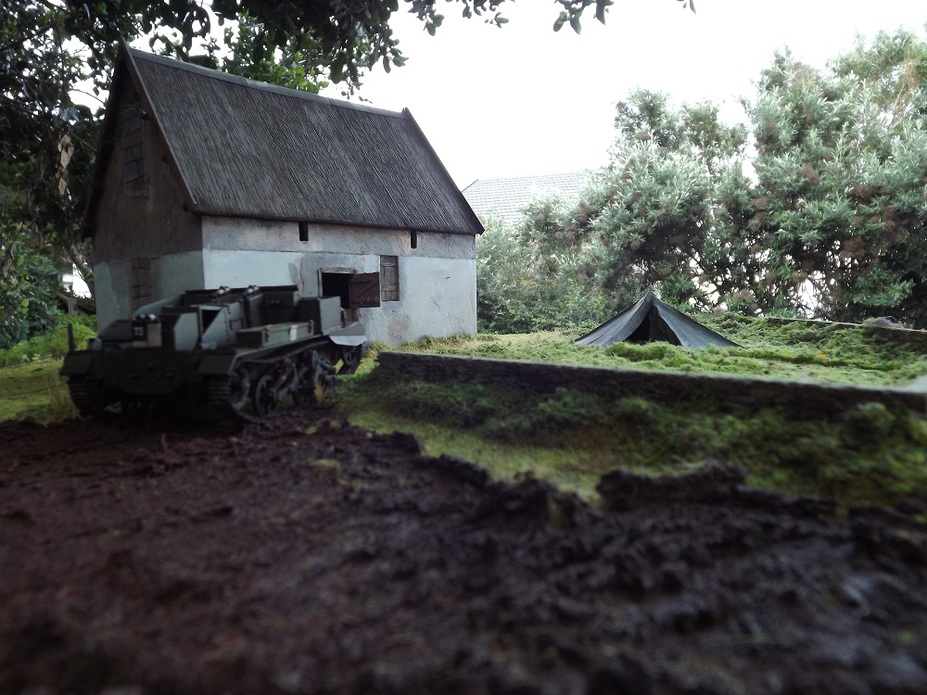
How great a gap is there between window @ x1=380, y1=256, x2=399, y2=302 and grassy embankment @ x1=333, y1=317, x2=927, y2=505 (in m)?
5.21

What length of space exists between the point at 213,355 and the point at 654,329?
7.44 m

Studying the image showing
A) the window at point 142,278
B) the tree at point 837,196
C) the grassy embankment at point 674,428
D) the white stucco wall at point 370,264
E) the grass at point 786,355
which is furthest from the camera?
the tree at point 837,196

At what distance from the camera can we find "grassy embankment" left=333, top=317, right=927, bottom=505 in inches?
195

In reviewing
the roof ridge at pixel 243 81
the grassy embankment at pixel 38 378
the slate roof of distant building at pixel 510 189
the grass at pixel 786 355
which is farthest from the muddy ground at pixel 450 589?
the slate roof of distant building at pixel 510 189

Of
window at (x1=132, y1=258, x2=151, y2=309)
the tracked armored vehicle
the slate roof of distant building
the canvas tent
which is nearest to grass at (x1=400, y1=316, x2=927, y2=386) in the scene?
the canvas tent

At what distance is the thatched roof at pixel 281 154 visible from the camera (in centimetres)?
1136

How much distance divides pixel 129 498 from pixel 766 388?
550cm

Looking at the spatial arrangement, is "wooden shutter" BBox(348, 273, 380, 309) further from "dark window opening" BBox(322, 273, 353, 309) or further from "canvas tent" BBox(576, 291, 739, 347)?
"canvas tent" BBox(576, 291, 739, 347)

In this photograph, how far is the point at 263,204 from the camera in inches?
458

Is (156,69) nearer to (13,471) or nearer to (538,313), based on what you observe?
(13,471)

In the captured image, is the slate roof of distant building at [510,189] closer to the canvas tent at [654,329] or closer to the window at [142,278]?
the canvas tent at [654,329]

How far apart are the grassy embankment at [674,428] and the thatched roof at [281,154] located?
15.1 ft

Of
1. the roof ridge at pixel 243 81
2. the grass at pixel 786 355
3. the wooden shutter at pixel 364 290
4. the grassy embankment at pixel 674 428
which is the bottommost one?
the grassy embankment at pixel 674 428

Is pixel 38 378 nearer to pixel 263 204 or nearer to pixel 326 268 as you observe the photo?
pixel 263 204
